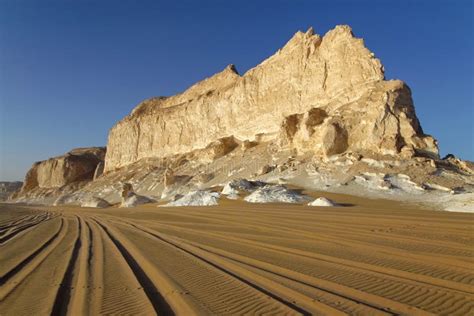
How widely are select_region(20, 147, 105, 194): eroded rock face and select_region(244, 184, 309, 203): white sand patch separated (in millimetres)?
73239

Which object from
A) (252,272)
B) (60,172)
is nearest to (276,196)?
(252,272)

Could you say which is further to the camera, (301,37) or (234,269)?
(301,37)

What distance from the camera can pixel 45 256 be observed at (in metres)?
8.12

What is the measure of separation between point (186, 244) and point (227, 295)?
4731 mm

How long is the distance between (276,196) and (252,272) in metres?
17.7

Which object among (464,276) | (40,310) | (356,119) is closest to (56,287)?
(40,310)

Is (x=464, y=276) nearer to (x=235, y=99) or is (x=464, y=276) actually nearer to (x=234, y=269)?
(x=234, y=269)

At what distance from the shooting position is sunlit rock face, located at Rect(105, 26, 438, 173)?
30672 mm

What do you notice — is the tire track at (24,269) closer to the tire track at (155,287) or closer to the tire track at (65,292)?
the tire track at (65,292)

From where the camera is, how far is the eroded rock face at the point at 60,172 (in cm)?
8750

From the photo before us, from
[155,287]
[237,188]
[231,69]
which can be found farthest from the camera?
[231,69]

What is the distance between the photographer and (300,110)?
4553cm

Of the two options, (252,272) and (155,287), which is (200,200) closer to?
(252,272)

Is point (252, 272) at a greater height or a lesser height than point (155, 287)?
greater
